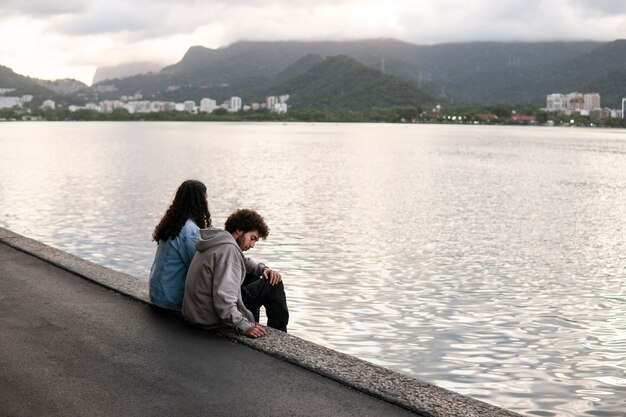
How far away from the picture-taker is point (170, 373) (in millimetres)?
6266

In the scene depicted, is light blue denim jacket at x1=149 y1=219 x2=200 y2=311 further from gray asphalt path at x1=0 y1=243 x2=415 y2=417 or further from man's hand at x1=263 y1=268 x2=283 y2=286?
man's hand at x1=263 y1=268 x2=283 y2=286

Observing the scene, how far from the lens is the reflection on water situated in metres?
9.73

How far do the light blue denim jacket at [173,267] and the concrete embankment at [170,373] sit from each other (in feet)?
0.55

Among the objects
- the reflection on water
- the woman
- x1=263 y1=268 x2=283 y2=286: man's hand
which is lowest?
the reflection on water

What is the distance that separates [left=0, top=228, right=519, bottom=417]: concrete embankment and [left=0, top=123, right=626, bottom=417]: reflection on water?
2502 mm

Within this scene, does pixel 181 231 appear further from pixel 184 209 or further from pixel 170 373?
pixel 170 373

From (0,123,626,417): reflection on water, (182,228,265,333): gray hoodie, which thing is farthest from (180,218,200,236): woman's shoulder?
(0,123,626,417): reflection on water

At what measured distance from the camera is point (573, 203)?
111 feet

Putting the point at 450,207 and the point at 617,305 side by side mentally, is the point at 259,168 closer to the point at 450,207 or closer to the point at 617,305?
the point at 450,207

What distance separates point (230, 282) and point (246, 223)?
698 millimetres

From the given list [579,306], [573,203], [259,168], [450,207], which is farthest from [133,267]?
[259,168]

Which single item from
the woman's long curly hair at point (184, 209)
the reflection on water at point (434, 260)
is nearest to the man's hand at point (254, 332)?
the woman's long curly hair at point (184, 209)

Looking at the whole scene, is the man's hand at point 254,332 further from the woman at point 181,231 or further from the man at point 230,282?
the woman at point 181,231

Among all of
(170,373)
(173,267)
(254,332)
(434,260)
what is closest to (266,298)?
(254,332)
